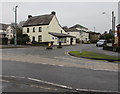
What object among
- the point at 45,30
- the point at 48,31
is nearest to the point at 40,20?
the point at 45,30

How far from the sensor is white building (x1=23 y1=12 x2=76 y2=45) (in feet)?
160

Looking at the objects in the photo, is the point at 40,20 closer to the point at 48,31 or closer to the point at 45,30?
the point at 45,30

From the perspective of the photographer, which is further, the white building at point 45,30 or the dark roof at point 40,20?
the dark roof at point 40,20

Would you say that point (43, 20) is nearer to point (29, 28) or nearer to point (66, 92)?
point (29, 28)

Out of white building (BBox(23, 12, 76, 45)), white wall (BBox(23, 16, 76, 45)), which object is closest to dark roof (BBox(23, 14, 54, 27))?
white building (BBox(23, 12, 76, 45))

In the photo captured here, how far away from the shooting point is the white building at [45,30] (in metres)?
48.7

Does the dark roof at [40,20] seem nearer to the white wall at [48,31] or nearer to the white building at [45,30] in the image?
the white building at [45,30]

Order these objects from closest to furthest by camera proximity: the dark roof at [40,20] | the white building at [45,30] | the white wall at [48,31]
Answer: the white wall at [48,31] < the white building at [45,30] < the dark roof at [40,20]

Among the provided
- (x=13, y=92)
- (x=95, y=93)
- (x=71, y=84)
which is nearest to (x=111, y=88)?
(x=95, y=93)

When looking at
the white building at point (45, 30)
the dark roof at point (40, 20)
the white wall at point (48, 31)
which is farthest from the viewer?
the dark roof at point (40, 20)

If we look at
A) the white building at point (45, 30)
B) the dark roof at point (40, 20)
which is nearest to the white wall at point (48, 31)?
the white building at point (45, 30)

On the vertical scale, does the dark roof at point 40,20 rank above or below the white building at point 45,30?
above

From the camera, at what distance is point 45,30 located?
161 feet

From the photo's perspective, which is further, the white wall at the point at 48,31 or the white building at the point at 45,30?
the white building at the point at 45,30
